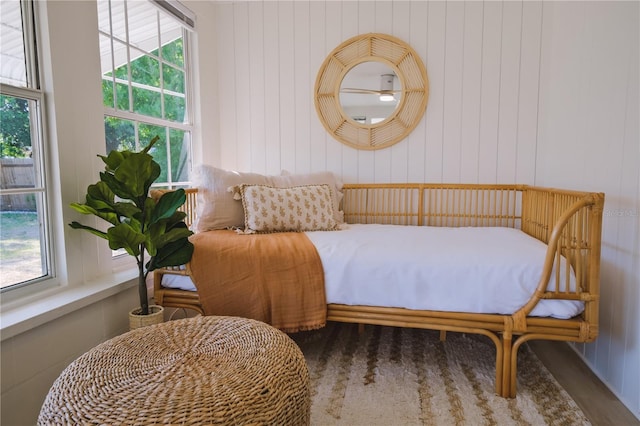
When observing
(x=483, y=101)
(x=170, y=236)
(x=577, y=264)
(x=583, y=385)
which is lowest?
(x=583, y=385)

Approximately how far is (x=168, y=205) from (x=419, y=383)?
1.33 metres

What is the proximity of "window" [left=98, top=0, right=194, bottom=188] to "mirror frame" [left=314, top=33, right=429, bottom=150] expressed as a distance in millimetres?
945

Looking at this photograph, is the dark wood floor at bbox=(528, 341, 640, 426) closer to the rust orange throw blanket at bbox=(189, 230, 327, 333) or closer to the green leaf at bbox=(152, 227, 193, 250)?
the rust orange throw blanket at bbox=(189, 230, 327, 333)

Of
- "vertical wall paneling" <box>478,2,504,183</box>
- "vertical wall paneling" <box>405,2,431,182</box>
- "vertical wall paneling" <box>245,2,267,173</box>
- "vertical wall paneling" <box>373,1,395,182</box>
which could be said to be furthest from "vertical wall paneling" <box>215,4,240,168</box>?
"vertical wall paneling" <box>478,2,504,183</box>

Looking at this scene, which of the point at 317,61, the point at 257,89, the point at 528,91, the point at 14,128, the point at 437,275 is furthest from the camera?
the point at 257,89

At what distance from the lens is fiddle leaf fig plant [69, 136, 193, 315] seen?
4.90 ft

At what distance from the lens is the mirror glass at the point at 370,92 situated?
8.45ft

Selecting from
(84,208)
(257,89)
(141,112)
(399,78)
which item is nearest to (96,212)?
(84,208)

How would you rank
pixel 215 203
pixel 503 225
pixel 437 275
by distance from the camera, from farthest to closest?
pixel 503 225
pixel 215 203
pixel 437 275

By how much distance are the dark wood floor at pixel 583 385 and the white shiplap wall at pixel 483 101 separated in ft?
0.18

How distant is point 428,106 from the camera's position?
2553mm

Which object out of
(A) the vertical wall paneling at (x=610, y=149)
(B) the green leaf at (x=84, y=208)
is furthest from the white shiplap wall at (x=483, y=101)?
(B) the green leaf at (x=84, y=208)

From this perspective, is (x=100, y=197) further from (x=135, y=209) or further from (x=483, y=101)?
(x=483, y=101)

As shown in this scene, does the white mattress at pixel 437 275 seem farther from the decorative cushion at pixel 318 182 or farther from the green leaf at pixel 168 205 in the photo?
the decorative cushion at pixel 318 182
